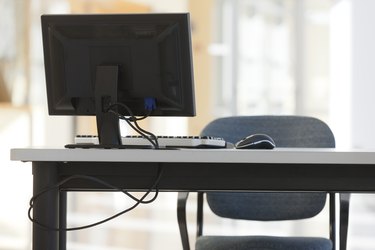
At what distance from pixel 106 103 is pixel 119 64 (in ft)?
0.36

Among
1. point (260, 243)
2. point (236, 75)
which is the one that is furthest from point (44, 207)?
point (236, 75)

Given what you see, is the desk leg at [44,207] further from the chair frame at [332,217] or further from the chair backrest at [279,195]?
the chair backrest at [279,195]

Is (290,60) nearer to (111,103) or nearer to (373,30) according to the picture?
(373,30)

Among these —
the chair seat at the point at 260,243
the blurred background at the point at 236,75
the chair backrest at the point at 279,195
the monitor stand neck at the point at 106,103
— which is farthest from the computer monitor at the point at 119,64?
the blurred background at the point at 236,75

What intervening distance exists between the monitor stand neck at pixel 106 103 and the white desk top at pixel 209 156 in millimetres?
256

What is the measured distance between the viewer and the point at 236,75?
657 centimetres

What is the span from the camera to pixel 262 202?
2398 millimetres

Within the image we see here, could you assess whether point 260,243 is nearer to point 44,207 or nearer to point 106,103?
point 106,103

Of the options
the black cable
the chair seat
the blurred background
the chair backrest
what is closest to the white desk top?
the black cable

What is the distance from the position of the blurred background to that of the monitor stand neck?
370 centimetres

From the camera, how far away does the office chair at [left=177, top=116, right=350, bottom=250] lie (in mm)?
2164

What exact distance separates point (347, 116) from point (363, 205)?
0.93 metres

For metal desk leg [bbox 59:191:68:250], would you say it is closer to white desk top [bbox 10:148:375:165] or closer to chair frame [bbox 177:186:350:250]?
white desk top [bbox 10:148:375:165]

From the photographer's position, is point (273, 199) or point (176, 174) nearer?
point (176, 174)
